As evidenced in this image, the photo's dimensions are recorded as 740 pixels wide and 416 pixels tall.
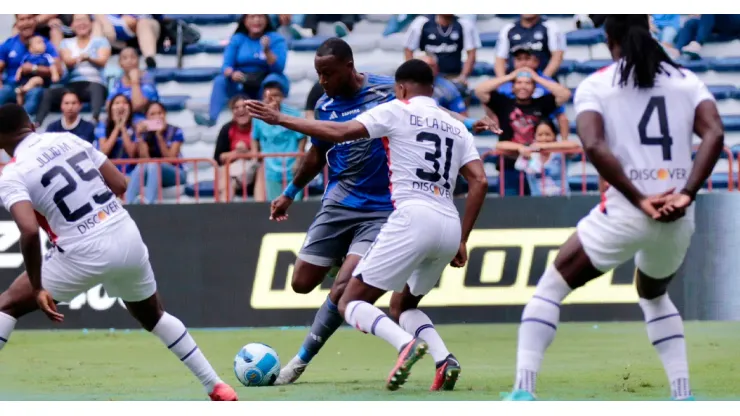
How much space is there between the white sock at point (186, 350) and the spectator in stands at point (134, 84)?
913 centimetres

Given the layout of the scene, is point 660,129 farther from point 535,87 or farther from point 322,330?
point 535,87

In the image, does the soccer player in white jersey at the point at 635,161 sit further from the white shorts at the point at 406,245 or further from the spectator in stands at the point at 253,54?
the spectator in stands at the point at 253,54

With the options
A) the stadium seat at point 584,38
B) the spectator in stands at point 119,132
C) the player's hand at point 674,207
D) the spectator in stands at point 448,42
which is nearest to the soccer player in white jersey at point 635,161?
the player's hand at point 674,207

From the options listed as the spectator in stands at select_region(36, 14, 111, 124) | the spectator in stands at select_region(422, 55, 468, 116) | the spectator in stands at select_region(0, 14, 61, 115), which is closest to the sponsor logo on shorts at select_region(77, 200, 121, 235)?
the spectator in stands at select_region(422, 55, 468, 116)

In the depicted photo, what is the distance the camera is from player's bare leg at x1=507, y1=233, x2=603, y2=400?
22.4 ft

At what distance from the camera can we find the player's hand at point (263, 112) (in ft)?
24.9

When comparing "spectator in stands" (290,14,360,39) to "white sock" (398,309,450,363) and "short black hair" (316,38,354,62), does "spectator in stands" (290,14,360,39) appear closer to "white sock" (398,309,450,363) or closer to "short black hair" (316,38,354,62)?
"short black hair" (316,38,354,62)

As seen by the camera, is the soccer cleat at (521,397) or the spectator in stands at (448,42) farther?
the spectator in stands at (448,42)

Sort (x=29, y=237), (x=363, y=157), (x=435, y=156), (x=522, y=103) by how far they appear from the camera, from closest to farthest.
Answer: (x=29, y=237)
(x=435, y=156)
(x=363, y=157)
(x=522, y=103)

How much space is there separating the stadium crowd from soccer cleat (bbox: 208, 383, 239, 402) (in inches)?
230

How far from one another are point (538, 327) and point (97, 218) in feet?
9.28

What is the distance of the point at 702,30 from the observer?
17.2 metres

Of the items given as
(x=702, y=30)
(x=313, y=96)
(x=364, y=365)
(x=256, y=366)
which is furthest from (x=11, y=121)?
(x=702, y=30)

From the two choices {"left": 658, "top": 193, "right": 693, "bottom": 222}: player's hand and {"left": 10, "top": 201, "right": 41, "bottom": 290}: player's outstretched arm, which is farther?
{"left": 10, "top": 201, "right": 41, "bottom": 290}: player's outstretched arm
